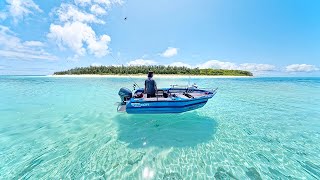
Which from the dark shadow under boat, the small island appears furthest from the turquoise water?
the small island

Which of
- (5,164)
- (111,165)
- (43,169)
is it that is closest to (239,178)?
(111,165)

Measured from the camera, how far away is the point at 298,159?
4.46 meters

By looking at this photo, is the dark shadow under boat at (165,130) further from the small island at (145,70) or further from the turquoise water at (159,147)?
the small island at (145,70)

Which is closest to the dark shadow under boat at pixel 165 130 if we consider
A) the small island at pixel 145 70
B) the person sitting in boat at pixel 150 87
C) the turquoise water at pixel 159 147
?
the turquoise water at pixel 159 147

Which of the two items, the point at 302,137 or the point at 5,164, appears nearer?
the point at 5,164

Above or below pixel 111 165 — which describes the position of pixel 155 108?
above

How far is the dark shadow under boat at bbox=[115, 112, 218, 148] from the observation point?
5429mm

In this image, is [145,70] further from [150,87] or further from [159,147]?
[159,147]

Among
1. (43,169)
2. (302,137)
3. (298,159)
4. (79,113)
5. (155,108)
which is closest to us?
(43,169)

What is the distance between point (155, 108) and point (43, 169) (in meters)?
4.06

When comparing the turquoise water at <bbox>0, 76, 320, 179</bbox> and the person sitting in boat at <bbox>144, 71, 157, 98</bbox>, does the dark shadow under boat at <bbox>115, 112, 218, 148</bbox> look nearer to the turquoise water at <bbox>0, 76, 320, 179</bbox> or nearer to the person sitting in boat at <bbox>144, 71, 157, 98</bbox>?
the turquoise water at <bbox>0, 76, 320, 179</bbox>

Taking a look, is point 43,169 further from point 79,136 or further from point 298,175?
point 298,175

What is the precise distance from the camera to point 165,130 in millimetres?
6402

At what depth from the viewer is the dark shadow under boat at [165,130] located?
5429mm
